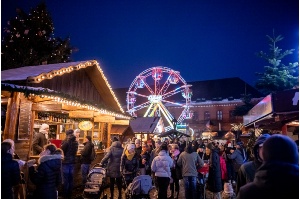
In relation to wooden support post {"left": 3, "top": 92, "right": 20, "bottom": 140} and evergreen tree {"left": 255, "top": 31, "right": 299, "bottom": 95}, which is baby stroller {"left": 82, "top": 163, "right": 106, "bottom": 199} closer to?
wooden support post {"left": 3, "top": 92, "right": 20, "bottom": 140}

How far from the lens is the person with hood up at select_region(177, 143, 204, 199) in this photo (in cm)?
843

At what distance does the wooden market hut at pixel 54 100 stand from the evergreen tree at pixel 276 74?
13.0 m

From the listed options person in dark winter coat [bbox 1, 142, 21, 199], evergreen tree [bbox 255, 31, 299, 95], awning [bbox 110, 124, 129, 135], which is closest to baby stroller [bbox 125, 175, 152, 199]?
person in dark winter coat [bbox 1, 142, 21, 199]

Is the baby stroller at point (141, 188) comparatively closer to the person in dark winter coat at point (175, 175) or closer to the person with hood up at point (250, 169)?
the person in dark winter coat at point (175, 175)

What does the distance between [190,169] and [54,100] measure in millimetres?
5066

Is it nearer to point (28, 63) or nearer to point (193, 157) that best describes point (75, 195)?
point (193, 157)

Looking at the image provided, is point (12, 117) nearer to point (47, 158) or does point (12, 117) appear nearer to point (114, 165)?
point (47, 158)

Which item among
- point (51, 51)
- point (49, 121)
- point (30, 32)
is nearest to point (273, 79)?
point (49, 121)

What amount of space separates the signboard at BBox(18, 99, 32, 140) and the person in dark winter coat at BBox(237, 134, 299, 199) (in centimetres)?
696

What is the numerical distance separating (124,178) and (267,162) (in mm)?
7013

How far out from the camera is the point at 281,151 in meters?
2.42

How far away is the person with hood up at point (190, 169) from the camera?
27.7 ft

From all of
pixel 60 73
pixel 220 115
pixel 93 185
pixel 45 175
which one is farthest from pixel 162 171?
pixel 220 115

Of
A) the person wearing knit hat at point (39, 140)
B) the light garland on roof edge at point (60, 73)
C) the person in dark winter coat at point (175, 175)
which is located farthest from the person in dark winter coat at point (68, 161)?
the person in dark winter coat at point (175, 175)
